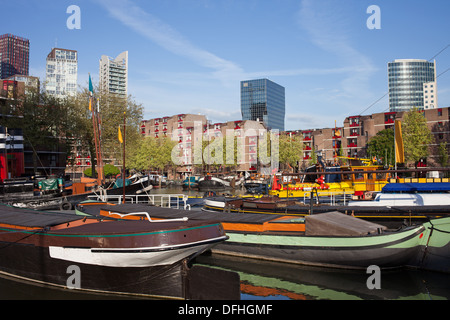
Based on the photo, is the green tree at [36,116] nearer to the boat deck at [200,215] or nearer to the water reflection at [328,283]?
the boat deck at [200,215]

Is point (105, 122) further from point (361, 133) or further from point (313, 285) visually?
point (361, 133)

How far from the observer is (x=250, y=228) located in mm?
13875

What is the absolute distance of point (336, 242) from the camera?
12281 millimetres

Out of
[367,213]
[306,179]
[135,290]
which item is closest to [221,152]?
[306,179]

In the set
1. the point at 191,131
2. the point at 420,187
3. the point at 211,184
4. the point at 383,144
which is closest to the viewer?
the point at 420,187

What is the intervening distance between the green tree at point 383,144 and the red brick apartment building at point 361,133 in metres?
6.02

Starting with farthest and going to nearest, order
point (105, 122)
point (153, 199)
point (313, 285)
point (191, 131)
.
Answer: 1. point (191, 131)
2. point (105, 122)
3. point (153, 199)
4. point (313, 285)

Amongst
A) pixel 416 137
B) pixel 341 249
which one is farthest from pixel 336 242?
pixel 416 137

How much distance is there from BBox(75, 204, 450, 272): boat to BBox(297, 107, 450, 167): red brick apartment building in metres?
62.4

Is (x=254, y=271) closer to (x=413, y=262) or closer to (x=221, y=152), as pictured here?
(x=413, y=262)

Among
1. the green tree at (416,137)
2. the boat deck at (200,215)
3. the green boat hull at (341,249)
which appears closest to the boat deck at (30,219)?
the boat deck at (200,215)

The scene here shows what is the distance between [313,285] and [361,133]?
8869 centimetres

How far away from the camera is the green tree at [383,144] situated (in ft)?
258
